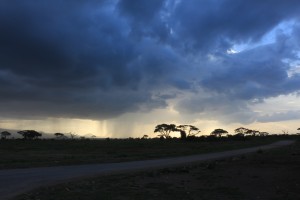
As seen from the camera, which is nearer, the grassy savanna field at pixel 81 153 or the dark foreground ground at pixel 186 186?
the dark foreground ground at pixel 186 186

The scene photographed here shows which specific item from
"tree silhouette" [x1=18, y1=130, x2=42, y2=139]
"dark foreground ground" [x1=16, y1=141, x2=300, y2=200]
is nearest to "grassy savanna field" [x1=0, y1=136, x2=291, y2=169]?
"dark foreground ground" [x1=16, y1=141, x2=300, y2=200]

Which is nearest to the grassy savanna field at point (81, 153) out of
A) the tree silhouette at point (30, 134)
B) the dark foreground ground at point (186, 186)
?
the dark foreground ground at point (186, 186)

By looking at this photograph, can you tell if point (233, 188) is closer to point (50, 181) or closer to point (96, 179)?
point (96, 179)

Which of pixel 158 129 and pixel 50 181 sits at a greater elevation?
pixel 158 129

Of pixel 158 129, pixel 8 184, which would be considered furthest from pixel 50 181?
pixel 158 129

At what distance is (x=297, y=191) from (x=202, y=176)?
5187 mm

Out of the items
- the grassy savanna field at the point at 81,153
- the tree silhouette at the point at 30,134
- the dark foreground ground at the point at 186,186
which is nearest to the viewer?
the dark foreground ground at the point at 186,186

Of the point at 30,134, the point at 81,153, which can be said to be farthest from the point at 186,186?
the point at 30,134

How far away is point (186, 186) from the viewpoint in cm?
1655

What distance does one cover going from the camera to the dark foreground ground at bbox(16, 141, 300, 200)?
14.0 metres

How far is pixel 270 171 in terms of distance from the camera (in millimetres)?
21797

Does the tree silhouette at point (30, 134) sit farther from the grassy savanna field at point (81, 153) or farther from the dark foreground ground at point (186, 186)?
the dark foreground ground at point (186, 186)

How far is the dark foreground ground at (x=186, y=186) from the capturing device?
1405 cm

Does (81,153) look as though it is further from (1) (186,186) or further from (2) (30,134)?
(2) (30,134)
